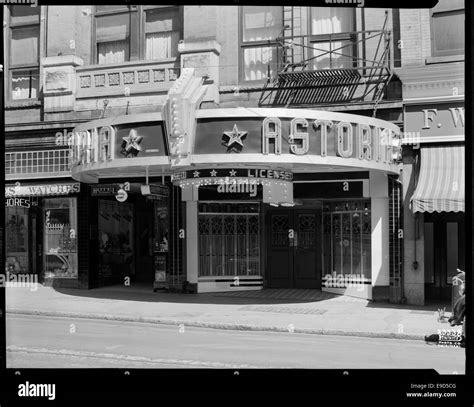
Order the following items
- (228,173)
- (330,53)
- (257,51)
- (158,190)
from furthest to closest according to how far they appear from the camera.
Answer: (158,190) < (257,51) < (330,53) < (228,173)

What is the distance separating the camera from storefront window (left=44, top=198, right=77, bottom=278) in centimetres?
1543

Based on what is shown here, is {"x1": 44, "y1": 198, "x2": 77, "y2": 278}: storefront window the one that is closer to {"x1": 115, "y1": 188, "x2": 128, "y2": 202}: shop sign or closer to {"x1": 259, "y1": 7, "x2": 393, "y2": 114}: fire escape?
{"x1": 115, "y1": 188, "x2": 128, "y2": 202}: shop sign

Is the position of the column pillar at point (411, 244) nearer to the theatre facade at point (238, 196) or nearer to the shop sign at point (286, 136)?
the theatre facade at point (238, 196)

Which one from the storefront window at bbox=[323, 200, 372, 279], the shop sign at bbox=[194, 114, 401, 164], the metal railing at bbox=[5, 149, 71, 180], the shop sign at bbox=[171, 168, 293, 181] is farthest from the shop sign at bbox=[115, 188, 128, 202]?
the storefront window at bbox=[323, 200, 372, 279]

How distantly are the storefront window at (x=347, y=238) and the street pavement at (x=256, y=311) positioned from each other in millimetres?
759

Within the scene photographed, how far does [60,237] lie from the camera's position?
15.7 m

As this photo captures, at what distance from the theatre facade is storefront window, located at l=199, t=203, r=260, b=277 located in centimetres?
3

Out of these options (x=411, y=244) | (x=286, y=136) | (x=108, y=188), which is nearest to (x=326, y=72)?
(x=286, y=136)

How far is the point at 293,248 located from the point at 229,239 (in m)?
1.68

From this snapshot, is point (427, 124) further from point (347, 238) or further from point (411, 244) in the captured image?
point (347, 238)

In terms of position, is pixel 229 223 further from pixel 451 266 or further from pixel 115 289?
pixel 451 266

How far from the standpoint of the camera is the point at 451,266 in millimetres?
12867
